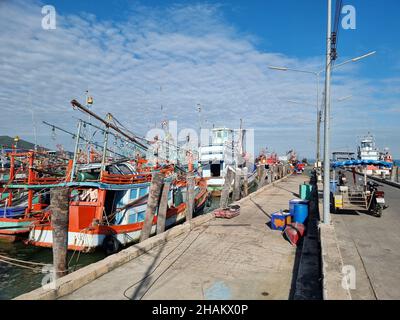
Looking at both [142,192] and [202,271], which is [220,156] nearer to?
[142,192]

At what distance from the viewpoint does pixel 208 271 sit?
7.83 m

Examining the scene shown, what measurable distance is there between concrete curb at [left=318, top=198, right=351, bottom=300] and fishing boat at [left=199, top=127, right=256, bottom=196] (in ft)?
87.4

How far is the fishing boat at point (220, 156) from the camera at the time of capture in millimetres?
36375

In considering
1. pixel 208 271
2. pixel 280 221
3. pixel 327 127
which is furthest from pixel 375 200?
pixel 208 271

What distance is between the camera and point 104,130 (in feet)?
55.0

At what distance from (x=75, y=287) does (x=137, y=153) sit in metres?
16.7

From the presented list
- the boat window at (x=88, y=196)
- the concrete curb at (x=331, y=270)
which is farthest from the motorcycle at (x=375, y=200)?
the boat window at (x=88, y=196)

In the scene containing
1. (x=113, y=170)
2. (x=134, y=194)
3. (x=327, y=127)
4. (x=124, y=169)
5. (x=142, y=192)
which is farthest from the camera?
(x=124, y=169)

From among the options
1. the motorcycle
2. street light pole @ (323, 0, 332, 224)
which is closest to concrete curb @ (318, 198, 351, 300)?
A: street light pole @ (323, 0, 332, 224)

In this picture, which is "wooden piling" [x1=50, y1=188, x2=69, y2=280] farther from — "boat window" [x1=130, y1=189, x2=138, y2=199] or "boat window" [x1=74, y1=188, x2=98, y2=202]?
"boat window" [x1=74, y1=188, x2=98, y2=202]

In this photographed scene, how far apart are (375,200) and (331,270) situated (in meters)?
9.25

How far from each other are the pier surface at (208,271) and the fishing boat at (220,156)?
24.2 m
